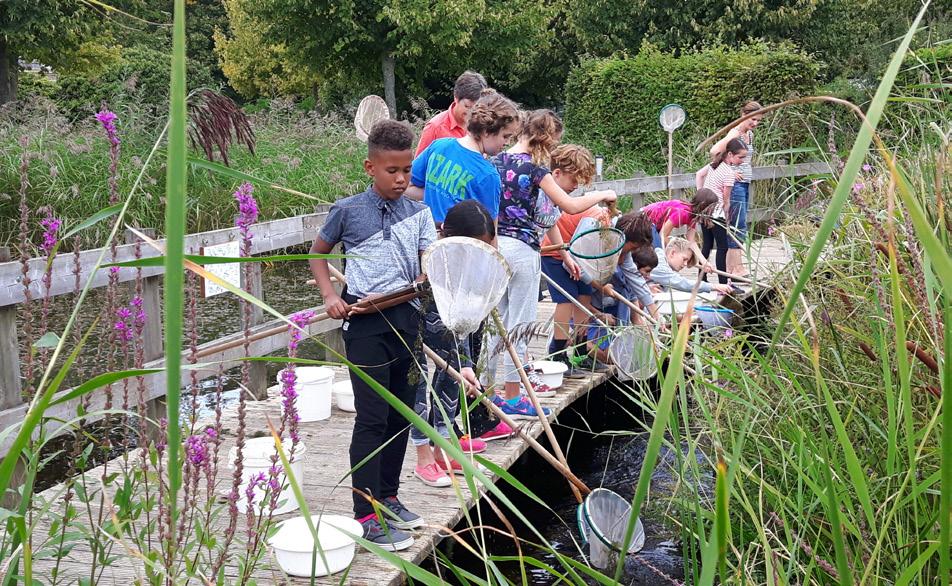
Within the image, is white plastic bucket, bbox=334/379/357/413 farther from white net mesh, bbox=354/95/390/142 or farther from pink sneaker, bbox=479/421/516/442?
white net mesh, bbox=354/95/390/142

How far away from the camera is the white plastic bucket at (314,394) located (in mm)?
4638

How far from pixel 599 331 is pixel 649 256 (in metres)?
0.75

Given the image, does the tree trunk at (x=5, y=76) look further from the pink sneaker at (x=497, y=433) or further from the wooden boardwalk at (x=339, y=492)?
the pink sneaker at (x=497, y=433)

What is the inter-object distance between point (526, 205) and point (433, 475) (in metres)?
1.34

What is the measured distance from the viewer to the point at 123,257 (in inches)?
174

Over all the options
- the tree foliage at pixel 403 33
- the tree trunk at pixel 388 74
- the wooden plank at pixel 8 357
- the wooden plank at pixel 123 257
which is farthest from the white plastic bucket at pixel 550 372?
the tree trunk at pixel 388 74

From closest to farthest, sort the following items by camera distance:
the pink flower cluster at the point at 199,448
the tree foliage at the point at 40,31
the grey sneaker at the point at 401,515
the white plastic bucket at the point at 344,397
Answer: the pink flower cluster at the point at 199,448, the grey sneaker at the point at 401,515, the white plastic bucket at the point at 344,397, the tree foliage at the point at 40,31

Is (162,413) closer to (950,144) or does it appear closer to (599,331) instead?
(599,331)

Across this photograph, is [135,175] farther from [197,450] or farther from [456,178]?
[197,450]

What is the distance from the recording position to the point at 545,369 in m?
5.29

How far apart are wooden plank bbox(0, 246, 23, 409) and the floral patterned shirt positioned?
203cm

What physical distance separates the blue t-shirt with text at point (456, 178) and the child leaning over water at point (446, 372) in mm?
308

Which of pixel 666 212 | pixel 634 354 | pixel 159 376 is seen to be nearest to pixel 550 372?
pixel 634 354

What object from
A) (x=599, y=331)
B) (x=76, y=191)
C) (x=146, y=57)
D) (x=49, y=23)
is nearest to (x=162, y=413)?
(x=599, y=331)
